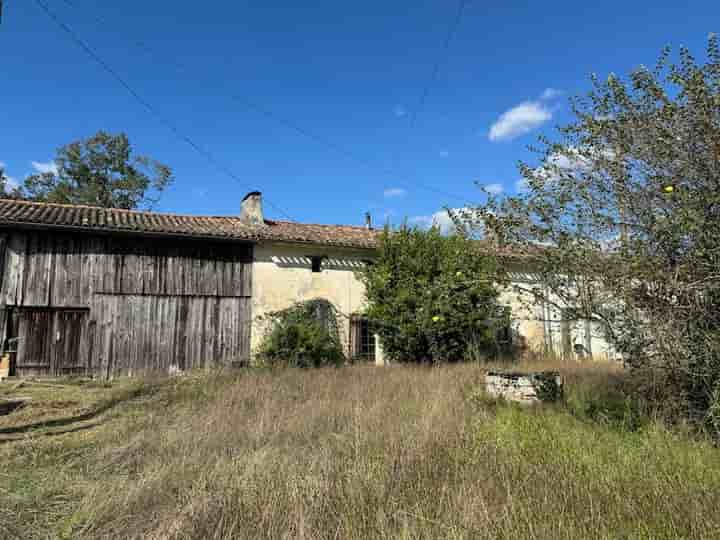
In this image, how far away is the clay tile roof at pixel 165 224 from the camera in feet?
38.9

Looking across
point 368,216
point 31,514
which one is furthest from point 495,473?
point 368,216

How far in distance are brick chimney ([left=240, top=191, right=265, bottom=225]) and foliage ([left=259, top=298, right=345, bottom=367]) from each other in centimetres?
341

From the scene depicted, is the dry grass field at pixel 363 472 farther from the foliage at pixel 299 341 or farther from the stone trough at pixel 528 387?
the foliage at pixel 299 341

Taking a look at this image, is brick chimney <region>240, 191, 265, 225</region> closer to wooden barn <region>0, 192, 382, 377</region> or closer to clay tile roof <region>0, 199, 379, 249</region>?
clay tile roof <region>0, 199, 379, 249</region>

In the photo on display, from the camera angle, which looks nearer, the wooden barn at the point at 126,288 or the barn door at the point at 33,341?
the barn door at the point at 33,341

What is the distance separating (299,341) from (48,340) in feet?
21.9

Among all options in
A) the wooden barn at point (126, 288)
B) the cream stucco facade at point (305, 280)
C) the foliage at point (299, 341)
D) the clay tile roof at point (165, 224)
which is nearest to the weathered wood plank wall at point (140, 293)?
the wooden barn at point (126, 288)

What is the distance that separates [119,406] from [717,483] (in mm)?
8825

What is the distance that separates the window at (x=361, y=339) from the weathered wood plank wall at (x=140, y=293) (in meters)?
3.49

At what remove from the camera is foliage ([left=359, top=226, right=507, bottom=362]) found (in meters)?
13.3

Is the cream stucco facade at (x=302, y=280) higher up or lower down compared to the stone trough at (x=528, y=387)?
higher up

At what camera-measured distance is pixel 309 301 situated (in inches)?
570

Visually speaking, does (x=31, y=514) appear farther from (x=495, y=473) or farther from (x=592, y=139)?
(x=592, y=139)

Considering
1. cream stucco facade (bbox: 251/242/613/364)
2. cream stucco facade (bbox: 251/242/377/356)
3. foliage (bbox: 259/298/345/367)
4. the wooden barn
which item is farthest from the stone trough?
the wooden barn
